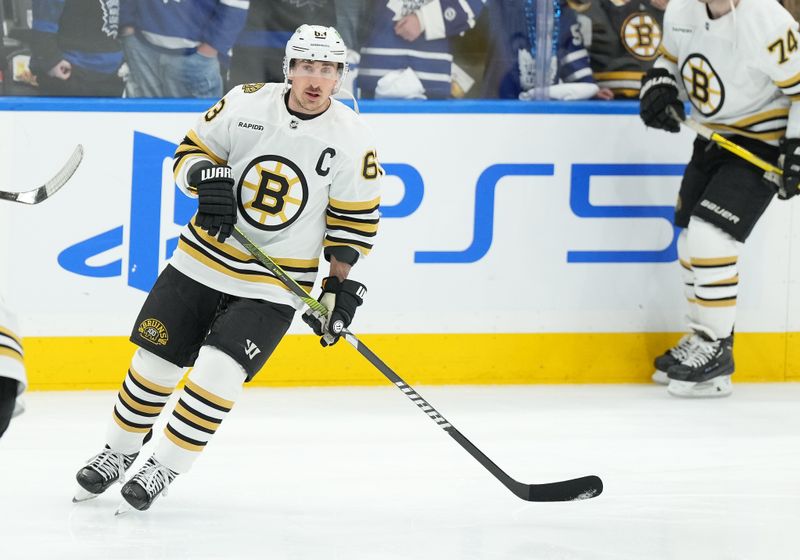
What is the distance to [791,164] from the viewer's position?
14.0 feet

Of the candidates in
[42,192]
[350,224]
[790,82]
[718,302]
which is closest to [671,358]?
[718,302]

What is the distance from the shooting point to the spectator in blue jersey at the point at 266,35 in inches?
171

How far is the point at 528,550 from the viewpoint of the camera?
2859 mm

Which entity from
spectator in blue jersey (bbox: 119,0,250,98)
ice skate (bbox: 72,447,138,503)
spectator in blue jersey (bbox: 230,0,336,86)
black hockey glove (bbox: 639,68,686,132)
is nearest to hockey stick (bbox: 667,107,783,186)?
black hockey glove (bbox: 639,68,686,132)

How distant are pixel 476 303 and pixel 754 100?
1.14 meters

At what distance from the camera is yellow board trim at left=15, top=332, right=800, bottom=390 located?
4270 mm

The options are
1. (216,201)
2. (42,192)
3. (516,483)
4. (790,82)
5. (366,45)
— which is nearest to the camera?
(42,192)

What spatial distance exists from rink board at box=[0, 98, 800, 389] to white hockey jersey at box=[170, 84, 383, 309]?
4.00 feet

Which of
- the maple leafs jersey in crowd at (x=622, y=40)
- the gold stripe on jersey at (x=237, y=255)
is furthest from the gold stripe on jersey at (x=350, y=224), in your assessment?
the maple leafs jersey in crowd at (x=622, y=40)

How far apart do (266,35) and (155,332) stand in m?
1.65

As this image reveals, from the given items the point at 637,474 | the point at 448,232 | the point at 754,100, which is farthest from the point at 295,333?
the point at 754,100

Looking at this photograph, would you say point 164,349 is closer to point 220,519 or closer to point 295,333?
point 220,519

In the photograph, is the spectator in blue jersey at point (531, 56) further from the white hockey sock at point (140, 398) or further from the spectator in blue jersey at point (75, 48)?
the white hockey sock at point (140, 398)

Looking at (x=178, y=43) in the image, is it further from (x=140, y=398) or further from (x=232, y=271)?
(x=140, y=398)
